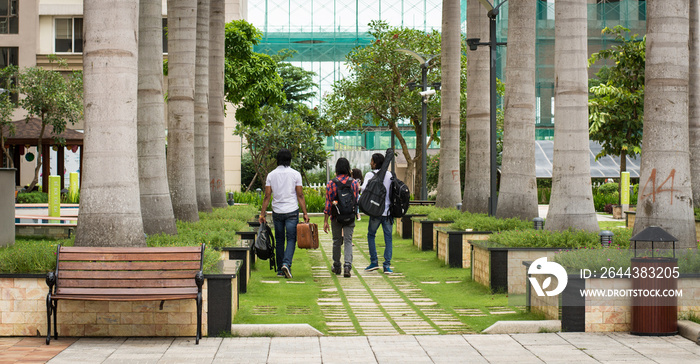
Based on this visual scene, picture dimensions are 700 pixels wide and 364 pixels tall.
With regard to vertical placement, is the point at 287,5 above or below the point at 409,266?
above

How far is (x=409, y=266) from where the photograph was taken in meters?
14.6

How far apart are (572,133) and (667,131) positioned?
1.91 meters

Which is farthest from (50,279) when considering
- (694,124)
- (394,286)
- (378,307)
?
(694,124)

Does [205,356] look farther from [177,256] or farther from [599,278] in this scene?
[599,278]

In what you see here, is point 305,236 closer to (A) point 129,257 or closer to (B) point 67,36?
(A) point 129,257

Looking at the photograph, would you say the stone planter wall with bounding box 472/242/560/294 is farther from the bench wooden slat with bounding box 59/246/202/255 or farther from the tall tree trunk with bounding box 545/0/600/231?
the bench wooden slat with bounding box 59/246/202/255

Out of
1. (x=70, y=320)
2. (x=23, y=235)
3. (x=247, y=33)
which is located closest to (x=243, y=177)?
(x=247, y=33)

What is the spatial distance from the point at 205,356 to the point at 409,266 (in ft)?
25.7

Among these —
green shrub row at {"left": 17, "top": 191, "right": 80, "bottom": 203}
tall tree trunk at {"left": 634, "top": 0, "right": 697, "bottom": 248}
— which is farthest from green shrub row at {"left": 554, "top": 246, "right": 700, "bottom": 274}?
green shrub row at {"left": 17, "top": 191, "right": 80, "bottom": 203}

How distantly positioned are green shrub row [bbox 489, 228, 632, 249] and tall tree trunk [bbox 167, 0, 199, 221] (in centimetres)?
602

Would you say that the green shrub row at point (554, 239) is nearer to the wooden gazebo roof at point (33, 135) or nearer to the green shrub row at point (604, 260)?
the green shrub row at point (604, 260)

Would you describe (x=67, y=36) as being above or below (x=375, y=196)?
above

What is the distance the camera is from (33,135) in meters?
34.1

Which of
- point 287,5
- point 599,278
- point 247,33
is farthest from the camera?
point 287,5
